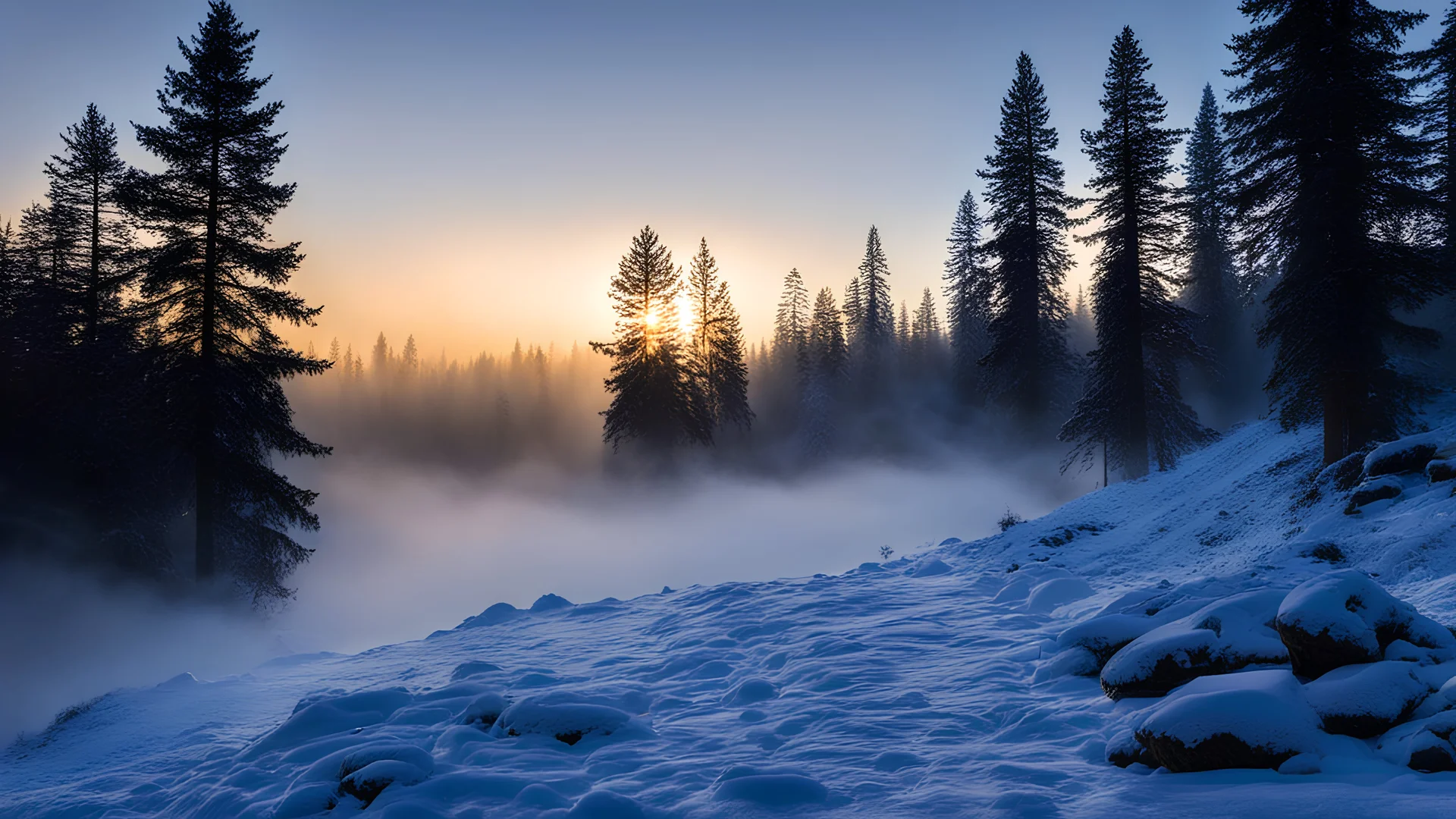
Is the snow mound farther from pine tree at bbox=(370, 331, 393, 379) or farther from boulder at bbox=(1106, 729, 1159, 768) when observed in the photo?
pine tree at bbox=(370, 331, 393, 379)

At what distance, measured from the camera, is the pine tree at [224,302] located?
16609 mm

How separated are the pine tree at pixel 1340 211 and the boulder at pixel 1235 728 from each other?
41.4 ft

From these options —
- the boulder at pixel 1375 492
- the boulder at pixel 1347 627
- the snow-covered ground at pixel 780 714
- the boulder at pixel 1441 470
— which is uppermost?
the boulder at pixel 1441 470

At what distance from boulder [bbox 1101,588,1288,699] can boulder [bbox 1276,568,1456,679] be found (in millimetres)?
265

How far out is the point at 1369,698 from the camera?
4496mm

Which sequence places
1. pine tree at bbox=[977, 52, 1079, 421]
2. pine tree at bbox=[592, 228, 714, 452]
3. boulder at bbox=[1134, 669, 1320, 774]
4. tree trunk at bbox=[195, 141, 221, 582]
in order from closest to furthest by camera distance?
boulder at bbox=[1134, 669, 1320, 774] < tree trunk at bbox=[195, 141, 221, 582] < pine tree at bbox=[977, 52, 1079, 421] < pine tree at bbox=[592, 228, 714, 452]

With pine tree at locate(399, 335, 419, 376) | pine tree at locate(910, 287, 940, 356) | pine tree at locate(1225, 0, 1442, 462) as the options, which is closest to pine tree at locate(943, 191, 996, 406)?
pine tree at locate(910, 287, 940, 356)

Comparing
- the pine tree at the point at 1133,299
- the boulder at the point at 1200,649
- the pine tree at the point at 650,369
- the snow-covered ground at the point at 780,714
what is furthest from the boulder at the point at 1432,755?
the pine tree at the point at 650,369

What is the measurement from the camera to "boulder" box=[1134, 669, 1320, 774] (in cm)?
425

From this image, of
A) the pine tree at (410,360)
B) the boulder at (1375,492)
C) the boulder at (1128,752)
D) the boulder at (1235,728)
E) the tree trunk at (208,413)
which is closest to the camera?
the boulder at (1235,728)

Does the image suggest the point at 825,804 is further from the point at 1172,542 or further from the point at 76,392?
the point at 76,392

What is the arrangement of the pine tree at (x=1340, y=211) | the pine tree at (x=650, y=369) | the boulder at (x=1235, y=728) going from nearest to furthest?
the boulder at (x=1235, y=728), the pine tree at (x=1340, y=211), the pine tree at (x=650, y=369)

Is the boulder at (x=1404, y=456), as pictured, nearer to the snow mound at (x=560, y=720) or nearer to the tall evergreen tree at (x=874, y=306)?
the snow mound at (x=560, y=720)

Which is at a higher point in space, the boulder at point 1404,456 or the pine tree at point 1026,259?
the pine tree at point 1026,259
